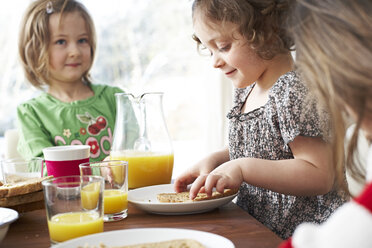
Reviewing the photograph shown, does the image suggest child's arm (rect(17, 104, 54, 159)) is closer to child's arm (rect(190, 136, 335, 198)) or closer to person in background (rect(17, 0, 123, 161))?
person in background (rect(17, 0, 123, 161))

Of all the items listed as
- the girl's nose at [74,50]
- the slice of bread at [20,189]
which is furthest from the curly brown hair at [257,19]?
the girl's nose at [74,50]

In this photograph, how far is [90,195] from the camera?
2.57ft

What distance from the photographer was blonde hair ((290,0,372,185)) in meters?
0.58

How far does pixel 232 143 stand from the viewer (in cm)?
145

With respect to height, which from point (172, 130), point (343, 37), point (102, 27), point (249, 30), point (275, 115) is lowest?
point (172, 130)

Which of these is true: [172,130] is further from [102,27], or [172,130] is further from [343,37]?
[343,37]

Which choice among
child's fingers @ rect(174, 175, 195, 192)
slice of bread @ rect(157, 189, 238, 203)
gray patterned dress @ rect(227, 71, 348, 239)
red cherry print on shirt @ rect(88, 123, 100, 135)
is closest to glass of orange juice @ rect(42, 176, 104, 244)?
slice of bread @ rect(157, 189, 238, 203)

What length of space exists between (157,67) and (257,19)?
245cm

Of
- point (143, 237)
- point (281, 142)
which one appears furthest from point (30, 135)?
point (143, 237)

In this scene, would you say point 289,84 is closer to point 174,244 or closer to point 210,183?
point 210,183

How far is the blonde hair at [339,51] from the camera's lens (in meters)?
0.58

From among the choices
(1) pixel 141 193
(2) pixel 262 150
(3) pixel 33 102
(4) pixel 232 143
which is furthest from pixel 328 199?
(3) pixel 33 102

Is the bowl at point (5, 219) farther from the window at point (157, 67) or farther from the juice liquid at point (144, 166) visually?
the window at point (157, 67)

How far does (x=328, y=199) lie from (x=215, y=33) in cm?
58
